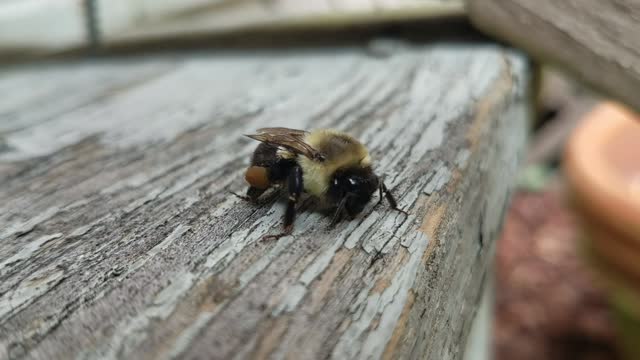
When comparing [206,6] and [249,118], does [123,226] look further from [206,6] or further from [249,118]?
[206,6]

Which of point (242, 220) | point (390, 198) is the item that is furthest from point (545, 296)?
point (242, 220)

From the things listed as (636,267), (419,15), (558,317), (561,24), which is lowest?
(558,317)

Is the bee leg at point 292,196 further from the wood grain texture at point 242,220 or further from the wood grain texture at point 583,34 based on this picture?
the wood grain texture at point 583,34

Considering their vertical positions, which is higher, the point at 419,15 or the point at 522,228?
the point at 419,15

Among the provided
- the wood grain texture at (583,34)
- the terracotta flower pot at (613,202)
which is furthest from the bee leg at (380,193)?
the terracotta flower pot at (613,202)

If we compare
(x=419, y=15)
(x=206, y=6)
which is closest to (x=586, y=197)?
(x=419, y=15)

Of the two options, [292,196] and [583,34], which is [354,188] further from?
[583,34]

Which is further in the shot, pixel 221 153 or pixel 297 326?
pixel 221 153

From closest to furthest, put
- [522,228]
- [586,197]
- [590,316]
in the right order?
[586,197] → [590,316] → [522,228]
